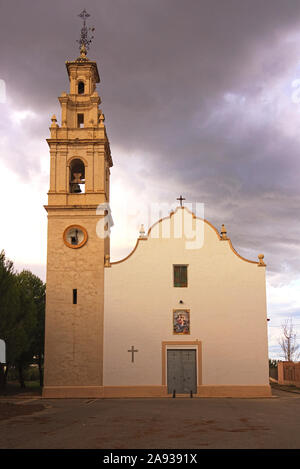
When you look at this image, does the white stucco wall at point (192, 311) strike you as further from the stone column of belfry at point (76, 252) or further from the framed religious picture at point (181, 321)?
the stone column of belfry at point (76, 252)

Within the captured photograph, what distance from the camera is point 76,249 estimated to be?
31328 millimetres

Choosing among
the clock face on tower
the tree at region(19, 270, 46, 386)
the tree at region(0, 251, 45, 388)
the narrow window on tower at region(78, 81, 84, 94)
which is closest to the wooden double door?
the clock face on tower

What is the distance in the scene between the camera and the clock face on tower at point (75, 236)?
31.4 m

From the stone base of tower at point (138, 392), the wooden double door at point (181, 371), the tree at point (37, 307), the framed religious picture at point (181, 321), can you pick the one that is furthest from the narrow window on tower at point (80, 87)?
the stone base of tower at point (138, 392)

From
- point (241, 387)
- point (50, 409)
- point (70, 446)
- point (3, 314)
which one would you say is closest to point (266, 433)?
point (70, 446)

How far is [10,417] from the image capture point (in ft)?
62.6

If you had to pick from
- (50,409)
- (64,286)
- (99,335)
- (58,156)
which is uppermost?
(58,156)

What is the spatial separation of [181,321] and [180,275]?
9.20 feet

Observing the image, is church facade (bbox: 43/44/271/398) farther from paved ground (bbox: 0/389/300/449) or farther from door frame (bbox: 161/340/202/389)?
paved ground (bbox: 0/389/300/449)

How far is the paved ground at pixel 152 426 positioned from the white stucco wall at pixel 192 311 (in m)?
5.96

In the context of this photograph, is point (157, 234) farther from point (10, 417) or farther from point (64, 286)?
point (10, 417)

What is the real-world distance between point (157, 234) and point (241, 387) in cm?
1043

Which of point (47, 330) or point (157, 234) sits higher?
point (157, 234)

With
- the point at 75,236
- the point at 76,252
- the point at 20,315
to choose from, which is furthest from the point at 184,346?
the point at 20,315
